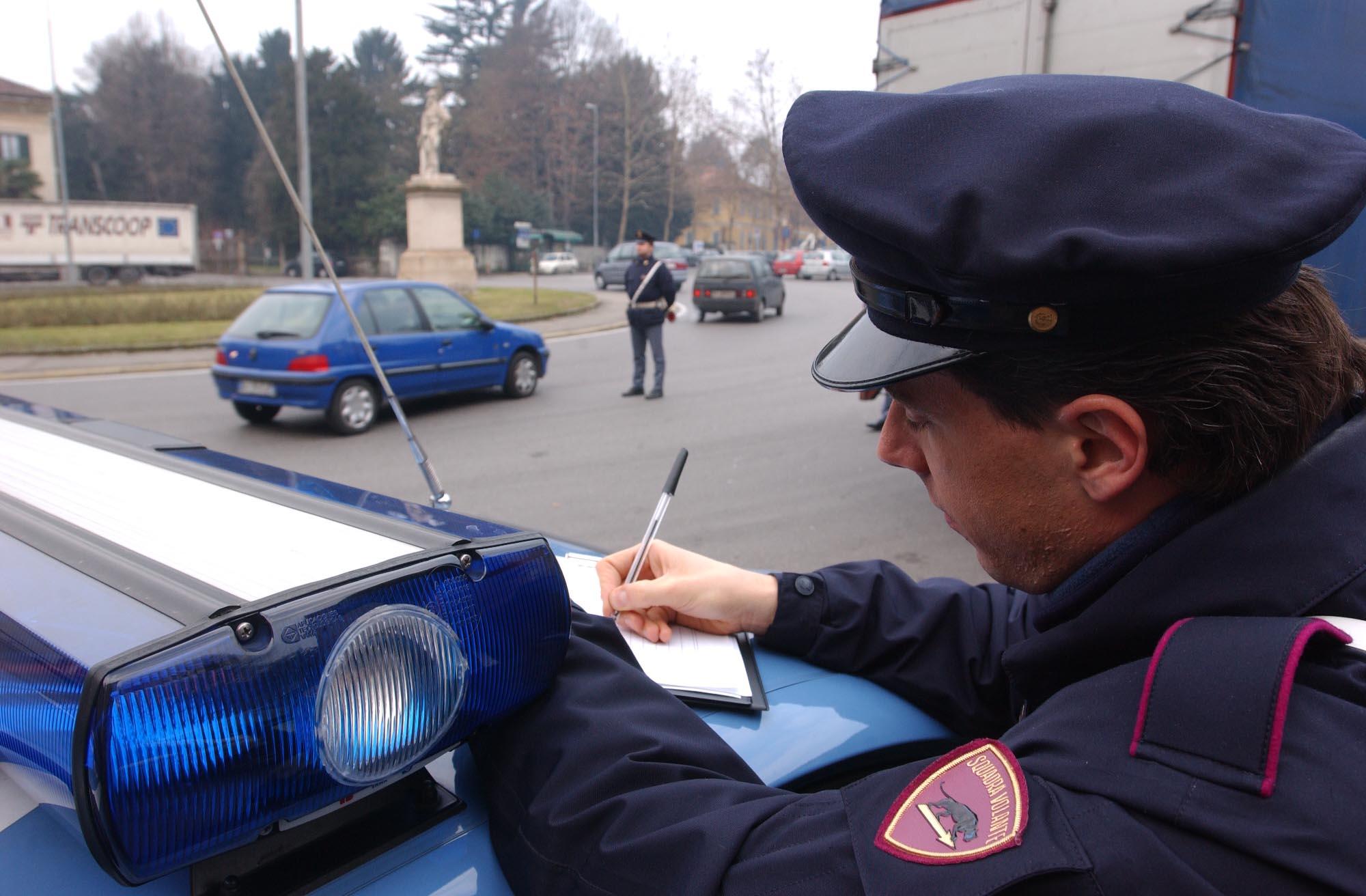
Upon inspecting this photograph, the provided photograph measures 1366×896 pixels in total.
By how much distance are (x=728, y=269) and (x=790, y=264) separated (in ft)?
70.9

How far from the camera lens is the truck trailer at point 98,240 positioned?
38.5m

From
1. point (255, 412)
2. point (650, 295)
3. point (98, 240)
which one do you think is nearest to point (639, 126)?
point (98, 240)

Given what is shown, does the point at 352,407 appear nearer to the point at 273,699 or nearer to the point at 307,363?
the point at 307,363

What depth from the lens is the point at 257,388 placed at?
372 inches

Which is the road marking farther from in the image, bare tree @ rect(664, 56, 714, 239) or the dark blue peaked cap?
bare tree @ rect(664, 56, 714, 239)

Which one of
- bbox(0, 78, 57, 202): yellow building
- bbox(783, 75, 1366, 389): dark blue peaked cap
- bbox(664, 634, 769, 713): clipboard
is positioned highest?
bbox(0, 78, 57, 202): yellow building

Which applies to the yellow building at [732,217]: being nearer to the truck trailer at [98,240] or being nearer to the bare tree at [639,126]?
the bare tree at [639,126]

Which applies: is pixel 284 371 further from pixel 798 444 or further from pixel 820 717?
pixel 820 717

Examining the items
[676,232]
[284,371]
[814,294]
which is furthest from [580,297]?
[676,232]

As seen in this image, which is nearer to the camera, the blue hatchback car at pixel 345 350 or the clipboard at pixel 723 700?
the clipboard at pixel 723 700

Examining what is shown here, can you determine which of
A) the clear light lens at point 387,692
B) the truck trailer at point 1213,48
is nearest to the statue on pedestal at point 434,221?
the truck trailer at point 1213,48

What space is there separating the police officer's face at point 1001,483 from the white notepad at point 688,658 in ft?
1.62

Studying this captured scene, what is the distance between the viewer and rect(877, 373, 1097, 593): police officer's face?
3.59 ft

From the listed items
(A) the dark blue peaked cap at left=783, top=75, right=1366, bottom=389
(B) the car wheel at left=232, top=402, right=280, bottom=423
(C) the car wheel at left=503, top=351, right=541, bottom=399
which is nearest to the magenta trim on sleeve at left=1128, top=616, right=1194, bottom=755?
(A) the dark blue peaked cap at left=783, top=75, right=1366, bottom=389
